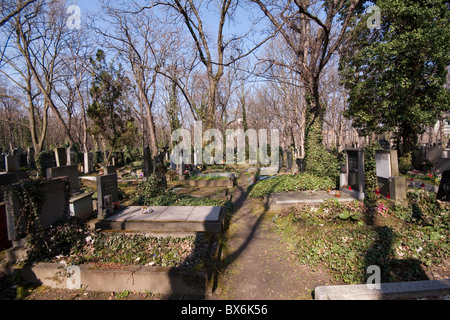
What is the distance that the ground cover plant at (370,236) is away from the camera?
3826mm

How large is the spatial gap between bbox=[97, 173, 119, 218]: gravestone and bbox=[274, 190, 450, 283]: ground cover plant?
172 inches

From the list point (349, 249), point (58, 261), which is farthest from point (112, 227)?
point (349, 249)

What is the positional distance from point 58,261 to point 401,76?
14.4 metres

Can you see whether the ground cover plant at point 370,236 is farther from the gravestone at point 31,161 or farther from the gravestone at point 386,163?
the gravestone at point 31,161

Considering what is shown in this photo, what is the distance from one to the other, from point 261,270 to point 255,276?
219mm

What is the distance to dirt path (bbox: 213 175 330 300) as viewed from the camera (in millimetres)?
3682

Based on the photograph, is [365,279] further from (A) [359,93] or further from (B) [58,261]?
(A) [359,93]

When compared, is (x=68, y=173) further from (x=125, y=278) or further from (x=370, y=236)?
(x=370, y=236)

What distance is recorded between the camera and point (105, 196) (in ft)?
19.4

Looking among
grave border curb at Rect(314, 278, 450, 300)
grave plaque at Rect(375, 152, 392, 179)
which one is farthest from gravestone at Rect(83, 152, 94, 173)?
grave border curb at Rect(314, 278, 450, 300)

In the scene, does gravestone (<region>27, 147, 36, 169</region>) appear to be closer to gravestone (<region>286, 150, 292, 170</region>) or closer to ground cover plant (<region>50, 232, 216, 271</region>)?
ground cover plant (<region>50, 232, 216, 271</region>)

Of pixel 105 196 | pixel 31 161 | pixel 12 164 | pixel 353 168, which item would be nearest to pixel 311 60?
pixel 353 168

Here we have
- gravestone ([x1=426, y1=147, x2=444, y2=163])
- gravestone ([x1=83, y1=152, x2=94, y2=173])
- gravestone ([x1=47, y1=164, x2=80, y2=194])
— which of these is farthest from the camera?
gravestone ([x1=83, y1=152, x2=94, y2=173])

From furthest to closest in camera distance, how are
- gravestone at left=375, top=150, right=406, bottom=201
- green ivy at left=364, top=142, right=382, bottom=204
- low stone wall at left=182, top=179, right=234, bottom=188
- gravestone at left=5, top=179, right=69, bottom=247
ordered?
low stone wall at left=182, top=179, right=234, bottom=188 → green ivy at left=364, top=142, right=382, bottom=204 → gravestone at left=375, top=150, right=406, bottom=201 → gravestone at left=5, top=179, right=69, bottom=247
